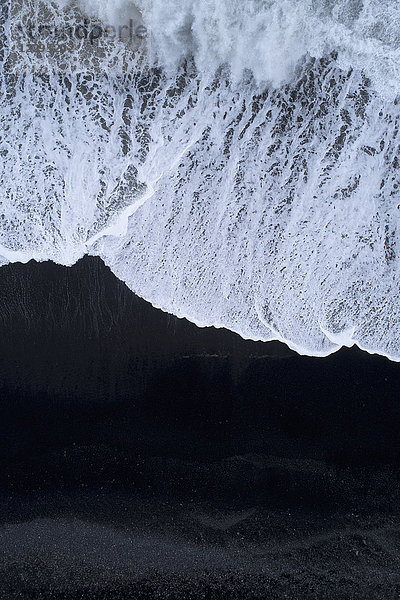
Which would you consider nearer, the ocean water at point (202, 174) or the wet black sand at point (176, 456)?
the ocean water at point (202, 174)

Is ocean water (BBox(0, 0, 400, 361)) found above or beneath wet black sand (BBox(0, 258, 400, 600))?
above

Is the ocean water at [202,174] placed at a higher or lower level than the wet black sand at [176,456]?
higher

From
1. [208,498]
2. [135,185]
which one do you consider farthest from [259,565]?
[135,185]

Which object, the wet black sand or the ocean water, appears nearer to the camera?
the ocean water

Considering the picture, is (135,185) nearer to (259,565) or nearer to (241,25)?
(241,25)
